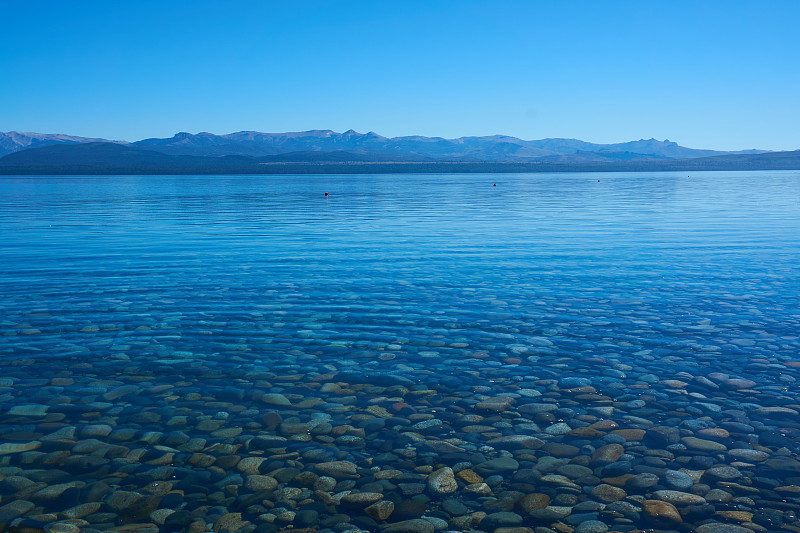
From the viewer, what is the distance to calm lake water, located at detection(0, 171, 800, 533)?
6.06 metres

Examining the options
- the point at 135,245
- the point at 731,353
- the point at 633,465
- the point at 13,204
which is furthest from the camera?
the point at 13,204

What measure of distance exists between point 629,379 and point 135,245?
66.1 feet

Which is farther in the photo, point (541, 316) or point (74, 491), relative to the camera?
point (541, 316)

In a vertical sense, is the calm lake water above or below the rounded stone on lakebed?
above

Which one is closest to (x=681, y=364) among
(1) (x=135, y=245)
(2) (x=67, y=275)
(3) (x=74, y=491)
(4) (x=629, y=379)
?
(4) (x=629, y=379)

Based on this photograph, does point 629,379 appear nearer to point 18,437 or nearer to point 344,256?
point 18,437

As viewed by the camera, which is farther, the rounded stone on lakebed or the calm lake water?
the calm lake water

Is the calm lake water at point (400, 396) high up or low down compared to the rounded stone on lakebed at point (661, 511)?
up

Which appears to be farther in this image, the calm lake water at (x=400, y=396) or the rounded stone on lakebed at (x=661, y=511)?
the calm lake water at (x=400, y=396)

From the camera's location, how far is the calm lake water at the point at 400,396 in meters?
6.06

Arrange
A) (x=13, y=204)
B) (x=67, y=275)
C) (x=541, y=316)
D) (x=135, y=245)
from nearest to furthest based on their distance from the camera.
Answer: (x=541, y=316)
(x=67, y=275)
(x=135, y=245)
(x=13, y=204)

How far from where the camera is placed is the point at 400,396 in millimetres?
8672

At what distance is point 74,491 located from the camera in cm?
627

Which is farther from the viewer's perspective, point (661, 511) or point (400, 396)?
point (400, 396)
